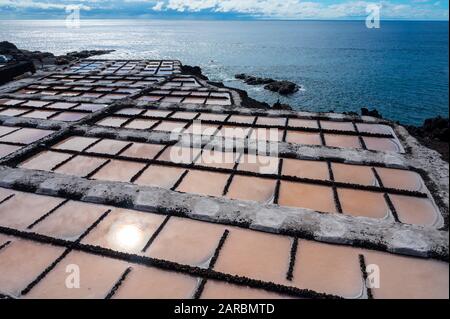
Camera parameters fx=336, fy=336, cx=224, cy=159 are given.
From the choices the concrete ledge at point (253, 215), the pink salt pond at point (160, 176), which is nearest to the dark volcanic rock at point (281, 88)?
the pink salt pond at point (160, 176)

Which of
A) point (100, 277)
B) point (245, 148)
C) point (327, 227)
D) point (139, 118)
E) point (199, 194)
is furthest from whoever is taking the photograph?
point (139, 118)

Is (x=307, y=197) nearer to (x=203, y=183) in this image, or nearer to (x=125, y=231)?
(x=203, y=183)

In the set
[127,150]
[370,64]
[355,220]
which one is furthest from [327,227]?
[370,64]

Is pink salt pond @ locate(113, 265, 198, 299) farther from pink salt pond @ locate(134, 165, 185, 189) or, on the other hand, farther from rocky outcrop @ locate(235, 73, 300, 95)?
rocky outcrop @ locate(235, 73, 300, 95)

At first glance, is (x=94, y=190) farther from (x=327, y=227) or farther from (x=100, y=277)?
(x=327, y=227)

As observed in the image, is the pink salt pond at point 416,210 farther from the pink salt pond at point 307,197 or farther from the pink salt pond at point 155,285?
the pink salt pond at point 155,285

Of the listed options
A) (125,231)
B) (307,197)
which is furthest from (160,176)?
(307,197)

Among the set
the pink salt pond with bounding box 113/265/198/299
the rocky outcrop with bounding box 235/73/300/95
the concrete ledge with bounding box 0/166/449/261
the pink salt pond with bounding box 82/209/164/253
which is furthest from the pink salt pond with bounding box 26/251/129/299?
the rocky outcrop with bounding box 235/73/300/95
